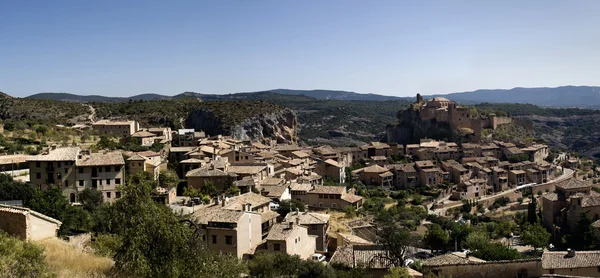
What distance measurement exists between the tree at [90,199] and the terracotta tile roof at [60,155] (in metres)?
2.16

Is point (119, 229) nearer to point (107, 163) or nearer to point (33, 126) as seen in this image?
point (107, 163)

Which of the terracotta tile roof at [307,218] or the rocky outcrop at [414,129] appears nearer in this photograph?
the terracotta tile roof at [307,218]

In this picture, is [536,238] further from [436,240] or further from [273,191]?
[273,191]

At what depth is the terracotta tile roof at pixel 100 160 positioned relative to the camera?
29922mm

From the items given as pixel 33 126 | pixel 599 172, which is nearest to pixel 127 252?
pixel 33 126

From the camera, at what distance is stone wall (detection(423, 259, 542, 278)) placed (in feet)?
62.3

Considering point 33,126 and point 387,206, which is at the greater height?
point 33,126

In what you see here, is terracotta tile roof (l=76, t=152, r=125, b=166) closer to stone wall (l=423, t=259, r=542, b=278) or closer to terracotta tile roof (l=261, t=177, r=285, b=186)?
terracotta tile roof (l=261, t=177, r=285, b=186)

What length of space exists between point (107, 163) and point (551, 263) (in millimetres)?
23487

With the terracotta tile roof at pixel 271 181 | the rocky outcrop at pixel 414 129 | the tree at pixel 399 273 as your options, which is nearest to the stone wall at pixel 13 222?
the tree at pixel 399 273

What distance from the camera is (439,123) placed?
8575 centimetres

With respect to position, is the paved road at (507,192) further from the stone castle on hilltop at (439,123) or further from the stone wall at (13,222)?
the stone wall at (13,222)

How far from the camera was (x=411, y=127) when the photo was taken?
91.4 m

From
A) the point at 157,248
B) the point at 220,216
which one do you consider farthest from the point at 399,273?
the point at 157,248
